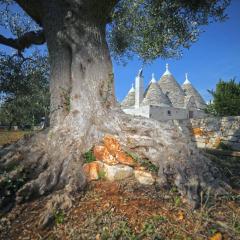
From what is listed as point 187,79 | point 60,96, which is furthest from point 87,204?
point 187,79

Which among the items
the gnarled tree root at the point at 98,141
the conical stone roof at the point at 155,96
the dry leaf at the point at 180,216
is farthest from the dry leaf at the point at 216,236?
the conical stone roof at the point at 155,96

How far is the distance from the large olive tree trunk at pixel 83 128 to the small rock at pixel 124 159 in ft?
0.70

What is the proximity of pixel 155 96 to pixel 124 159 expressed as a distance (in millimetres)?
25279

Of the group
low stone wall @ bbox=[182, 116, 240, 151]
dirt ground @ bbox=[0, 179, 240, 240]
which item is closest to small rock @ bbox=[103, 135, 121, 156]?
dirt ground @ bbox=[0, 179, 240, 240]

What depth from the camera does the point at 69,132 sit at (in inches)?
200

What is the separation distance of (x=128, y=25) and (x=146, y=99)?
20067 millimetres

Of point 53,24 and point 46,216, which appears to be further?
point 53,24

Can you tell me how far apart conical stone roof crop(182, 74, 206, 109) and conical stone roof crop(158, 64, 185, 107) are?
225cm

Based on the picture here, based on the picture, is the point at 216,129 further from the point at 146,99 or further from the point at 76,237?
the point at 146,99

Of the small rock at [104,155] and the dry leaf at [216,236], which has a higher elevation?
the small rock at [104,155]

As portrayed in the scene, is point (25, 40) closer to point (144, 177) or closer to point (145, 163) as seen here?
point (145, 163)

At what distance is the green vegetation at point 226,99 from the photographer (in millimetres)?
25656

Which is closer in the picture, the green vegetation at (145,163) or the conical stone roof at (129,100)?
the green vegetation at (145,163)

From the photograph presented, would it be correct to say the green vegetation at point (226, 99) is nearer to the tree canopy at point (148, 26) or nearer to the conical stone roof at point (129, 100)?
the conical stone roof at point (129, 100)
